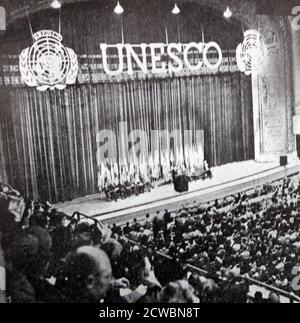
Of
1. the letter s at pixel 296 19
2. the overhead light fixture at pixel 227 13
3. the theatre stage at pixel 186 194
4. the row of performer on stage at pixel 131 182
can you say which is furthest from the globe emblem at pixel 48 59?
the letter s at pixel 296 19

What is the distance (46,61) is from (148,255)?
8.42ft

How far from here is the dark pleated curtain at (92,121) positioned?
19.3ft

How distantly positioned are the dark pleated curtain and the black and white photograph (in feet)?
0.07

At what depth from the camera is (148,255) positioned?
18.9 ft

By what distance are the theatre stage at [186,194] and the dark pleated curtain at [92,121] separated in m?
0.26

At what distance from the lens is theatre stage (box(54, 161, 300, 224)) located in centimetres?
605

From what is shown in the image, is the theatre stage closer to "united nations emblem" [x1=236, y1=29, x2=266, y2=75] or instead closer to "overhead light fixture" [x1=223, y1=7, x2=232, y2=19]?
"united nations emblem" [x1=236, y1=29, x2=266, y2=75]

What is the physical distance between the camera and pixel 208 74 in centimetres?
732

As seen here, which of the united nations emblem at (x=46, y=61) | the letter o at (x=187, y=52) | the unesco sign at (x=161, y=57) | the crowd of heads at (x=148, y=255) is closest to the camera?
the crowd of heads at (x=148, y=255)

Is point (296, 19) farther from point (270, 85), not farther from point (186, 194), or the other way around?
point (186, 194)

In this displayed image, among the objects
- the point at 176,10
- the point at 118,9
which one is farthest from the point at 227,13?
the point at 118,9

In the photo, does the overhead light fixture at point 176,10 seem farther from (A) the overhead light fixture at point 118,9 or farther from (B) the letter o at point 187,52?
(A) the overhead light fixture at point 118,9

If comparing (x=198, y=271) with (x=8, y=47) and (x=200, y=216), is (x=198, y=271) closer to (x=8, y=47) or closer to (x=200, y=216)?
(x=200, y=216)
